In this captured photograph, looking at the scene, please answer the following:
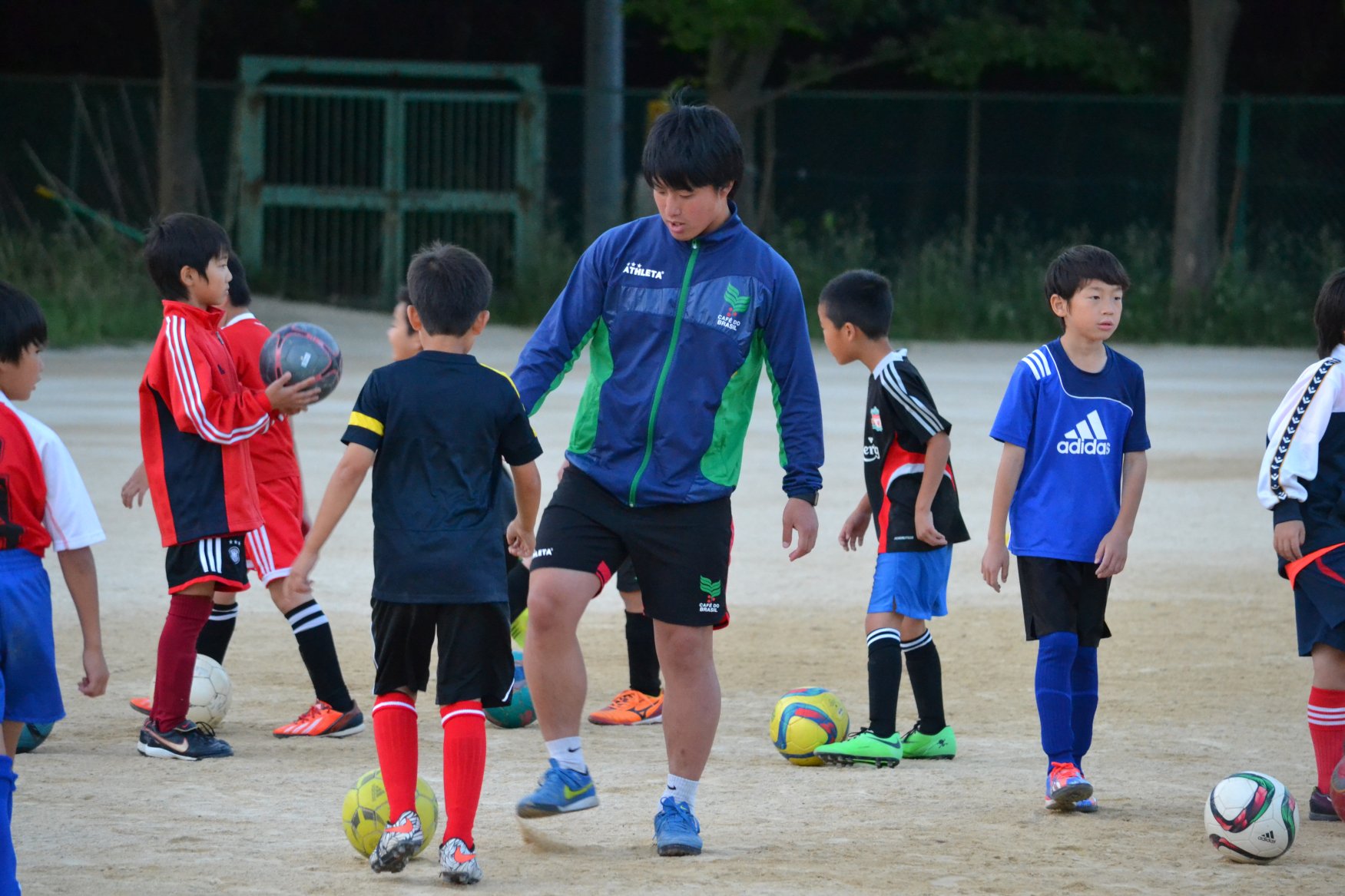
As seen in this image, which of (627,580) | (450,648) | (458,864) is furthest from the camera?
(627,580)

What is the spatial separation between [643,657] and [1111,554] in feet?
6.40

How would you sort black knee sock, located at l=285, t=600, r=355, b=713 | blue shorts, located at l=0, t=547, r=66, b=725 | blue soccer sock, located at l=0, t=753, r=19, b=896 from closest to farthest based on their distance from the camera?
blue soccer sock, located at l=0, t=753, r=19, b=896 < blue shorts, located at l=0, t=547, r=66, b=725 < black knee sock, located at l=285, t=600, r=355, b=713

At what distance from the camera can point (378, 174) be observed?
24.1 m

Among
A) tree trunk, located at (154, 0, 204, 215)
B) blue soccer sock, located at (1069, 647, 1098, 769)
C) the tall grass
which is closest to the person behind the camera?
blue soccer sock, located at (1069, 647, 1098, 769)

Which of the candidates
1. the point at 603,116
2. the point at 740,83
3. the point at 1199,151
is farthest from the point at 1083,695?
the point at 740,83

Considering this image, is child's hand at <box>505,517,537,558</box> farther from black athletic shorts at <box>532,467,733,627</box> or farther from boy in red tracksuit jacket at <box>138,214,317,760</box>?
boy in red tracksuit jacket at <box>138,214,317,760</box>

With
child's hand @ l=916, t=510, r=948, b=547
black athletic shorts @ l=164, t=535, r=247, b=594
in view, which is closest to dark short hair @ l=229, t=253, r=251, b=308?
black athletic shorts @ l=164, t=535, r=247, b=594

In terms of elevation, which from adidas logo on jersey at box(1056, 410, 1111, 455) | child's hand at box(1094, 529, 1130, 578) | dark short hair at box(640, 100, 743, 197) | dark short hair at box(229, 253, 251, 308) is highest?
dark short hair at box(640, 100, 743, 197)

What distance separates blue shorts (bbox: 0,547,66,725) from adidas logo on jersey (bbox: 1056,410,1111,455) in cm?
279

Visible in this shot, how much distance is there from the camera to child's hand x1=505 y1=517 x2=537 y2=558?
4586 mm

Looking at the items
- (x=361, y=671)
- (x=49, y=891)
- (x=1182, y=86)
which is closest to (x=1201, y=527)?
(x=361, y=671)

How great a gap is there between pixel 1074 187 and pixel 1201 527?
14.9m

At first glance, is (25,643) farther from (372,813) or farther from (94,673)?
(372,813)

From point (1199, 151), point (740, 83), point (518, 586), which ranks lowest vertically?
point (518, 586)
